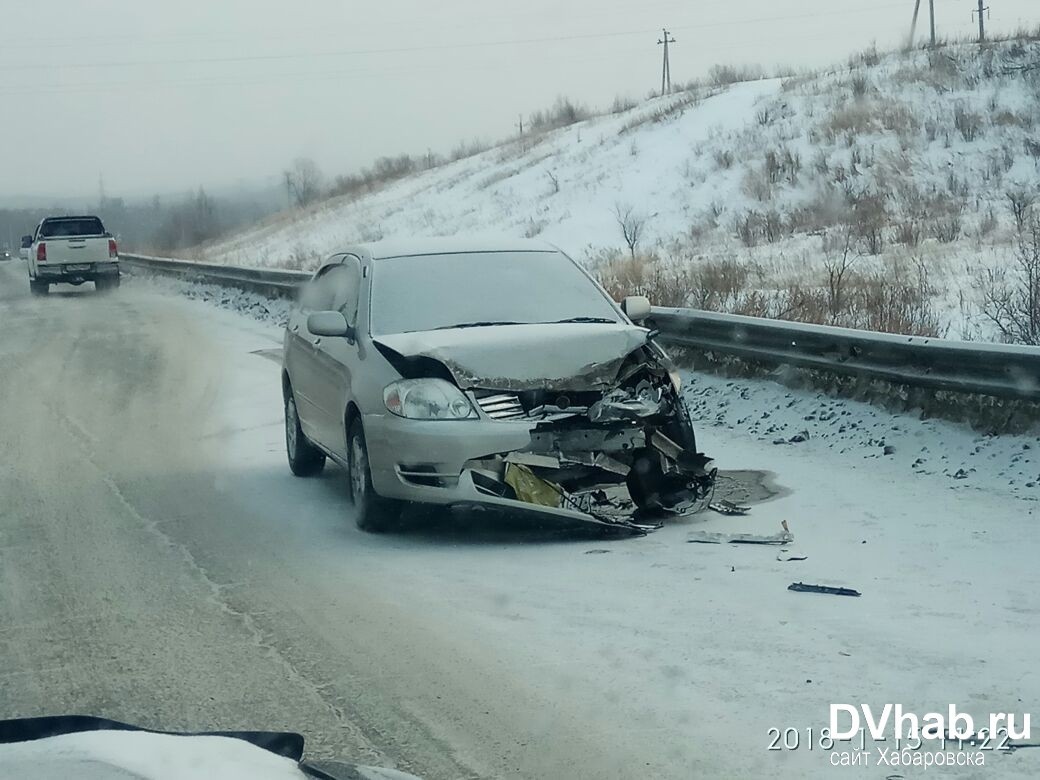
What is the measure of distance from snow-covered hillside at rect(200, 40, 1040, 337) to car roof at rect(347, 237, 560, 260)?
6093 millimetres

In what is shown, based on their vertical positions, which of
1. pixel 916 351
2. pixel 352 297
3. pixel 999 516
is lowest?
pixel 999 516

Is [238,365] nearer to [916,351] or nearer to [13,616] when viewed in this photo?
[916,351]

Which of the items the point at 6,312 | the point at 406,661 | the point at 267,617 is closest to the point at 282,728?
the point at 406,661

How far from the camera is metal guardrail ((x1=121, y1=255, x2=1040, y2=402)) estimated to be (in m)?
9.13

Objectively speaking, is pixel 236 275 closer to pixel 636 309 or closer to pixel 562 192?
pixel 636 309

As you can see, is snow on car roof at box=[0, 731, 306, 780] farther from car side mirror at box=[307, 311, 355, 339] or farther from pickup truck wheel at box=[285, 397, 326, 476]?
pickup truck wheel at box=[285, 397, 326, 476]

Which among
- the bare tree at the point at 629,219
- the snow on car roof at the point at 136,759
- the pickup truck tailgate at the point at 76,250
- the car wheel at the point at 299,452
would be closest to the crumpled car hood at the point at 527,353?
the car wheel at the point at 299,452

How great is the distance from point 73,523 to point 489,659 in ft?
13.3

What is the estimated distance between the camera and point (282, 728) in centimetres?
490

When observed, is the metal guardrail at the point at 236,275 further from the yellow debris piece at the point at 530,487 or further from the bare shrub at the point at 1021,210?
the yellow debris piece at the point at 530,487

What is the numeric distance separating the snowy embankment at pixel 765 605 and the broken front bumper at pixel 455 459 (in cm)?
26

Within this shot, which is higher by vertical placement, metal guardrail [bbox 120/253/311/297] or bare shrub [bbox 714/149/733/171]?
bare shrub [bbox 714/149/733/171]

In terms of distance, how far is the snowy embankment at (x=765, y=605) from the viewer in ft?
16.1

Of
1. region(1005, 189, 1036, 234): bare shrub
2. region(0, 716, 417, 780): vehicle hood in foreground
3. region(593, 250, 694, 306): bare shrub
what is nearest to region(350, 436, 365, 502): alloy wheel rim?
region(0, 716, 417, 780): vehicle hood in foreground
